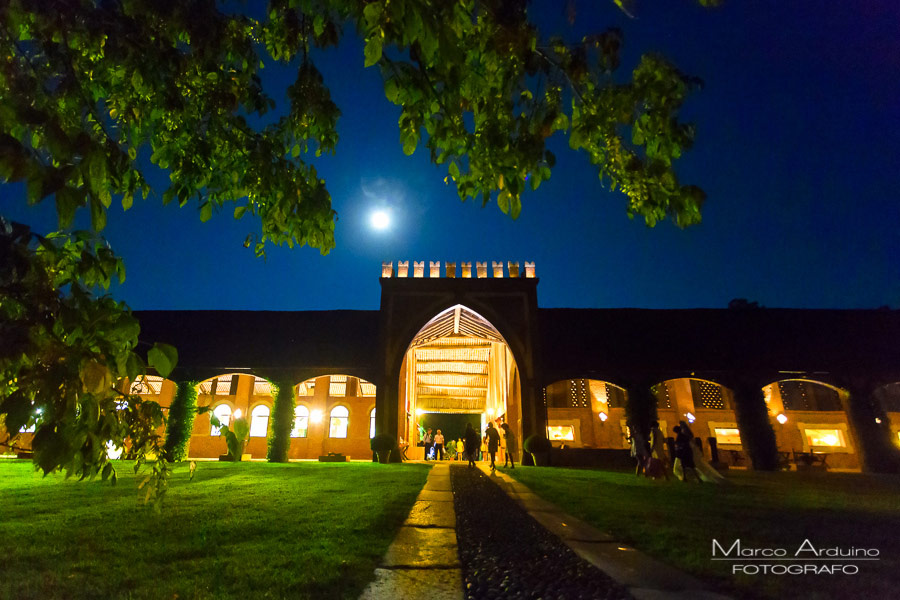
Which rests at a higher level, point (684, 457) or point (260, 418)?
point (260, 418)

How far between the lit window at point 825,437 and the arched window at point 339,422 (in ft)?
83.3

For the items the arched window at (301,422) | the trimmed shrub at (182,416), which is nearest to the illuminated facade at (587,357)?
the trimmed shrub at (182,416)

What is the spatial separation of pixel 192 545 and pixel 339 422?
23270mm

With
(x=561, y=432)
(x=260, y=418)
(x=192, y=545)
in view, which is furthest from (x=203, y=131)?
(x=260, y=418)

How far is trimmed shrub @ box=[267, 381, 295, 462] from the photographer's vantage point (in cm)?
1772

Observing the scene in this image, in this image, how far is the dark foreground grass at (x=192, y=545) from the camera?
7.14ft

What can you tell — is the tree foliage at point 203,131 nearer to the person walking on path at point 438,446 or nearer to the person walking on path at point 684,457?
the person walking on path at point 684,457

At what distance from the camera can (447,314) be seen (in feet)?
67.8

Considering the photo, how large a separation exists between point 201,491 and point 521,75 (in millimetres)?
7023

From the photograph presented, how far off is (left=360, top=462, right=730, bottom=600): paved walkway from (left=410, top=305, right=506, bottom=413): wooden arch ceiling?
53.0 ft

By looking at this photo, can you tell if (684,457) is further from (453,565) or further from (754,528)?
(453,565)

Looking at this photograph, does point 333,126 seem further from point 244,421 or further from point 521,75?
point 244,421

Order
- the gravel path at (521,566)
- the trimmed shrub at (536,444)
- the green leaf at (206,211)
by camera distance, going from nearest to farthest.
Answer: the gravel path at (521,566) < the green leaf at (206,211) < the trimmed shrub at (536,444)

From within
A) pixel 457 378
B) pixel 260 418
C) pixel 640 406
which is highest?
pixel 457 378
